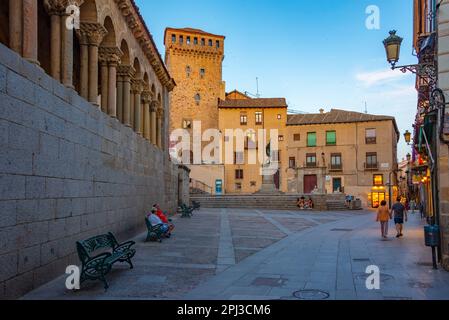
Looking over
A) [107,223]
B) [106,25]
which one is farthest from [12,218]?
[106,25]

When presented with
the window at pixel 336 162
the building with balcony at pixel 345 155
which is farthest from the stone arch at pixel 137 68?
the window at pixel 336 162

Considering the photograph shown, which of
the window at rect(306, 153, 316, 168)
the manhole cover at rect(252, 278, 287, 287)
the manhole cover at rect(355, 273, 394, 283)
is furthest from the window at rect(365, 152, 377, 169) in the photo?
the manhole cover at rect(252, 278, 287, 287)

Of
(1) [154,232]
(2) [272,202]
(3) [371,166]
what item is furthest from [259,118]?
(1) [154,232]

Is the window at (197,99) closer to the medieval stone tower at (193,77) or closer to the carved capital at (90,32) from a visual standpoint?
the medieval stone tower at (193,77)

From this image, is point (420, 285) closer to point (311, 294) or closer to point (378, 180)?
point (311, 294)

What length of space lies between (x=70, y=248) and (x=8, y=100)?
367 cm

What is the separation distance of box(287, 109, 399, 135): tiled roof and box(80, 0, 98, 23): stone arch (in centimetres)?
4367

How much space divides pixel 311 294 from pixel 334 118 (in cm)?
4835

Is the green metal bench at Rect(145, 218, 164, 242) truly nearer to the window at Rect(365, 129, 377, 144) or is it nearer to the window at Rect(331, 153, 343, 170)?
the window at Rect(331, 153, 343, 170)

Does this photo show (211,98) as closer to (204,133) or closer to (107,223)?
(204,133)

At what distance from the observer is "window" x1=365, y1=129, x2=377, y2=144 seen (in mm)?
50856

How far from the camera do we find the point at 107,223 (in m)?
12.0

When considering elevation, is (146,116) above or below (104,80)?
below

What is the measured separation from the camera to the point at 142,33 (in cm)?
1684
